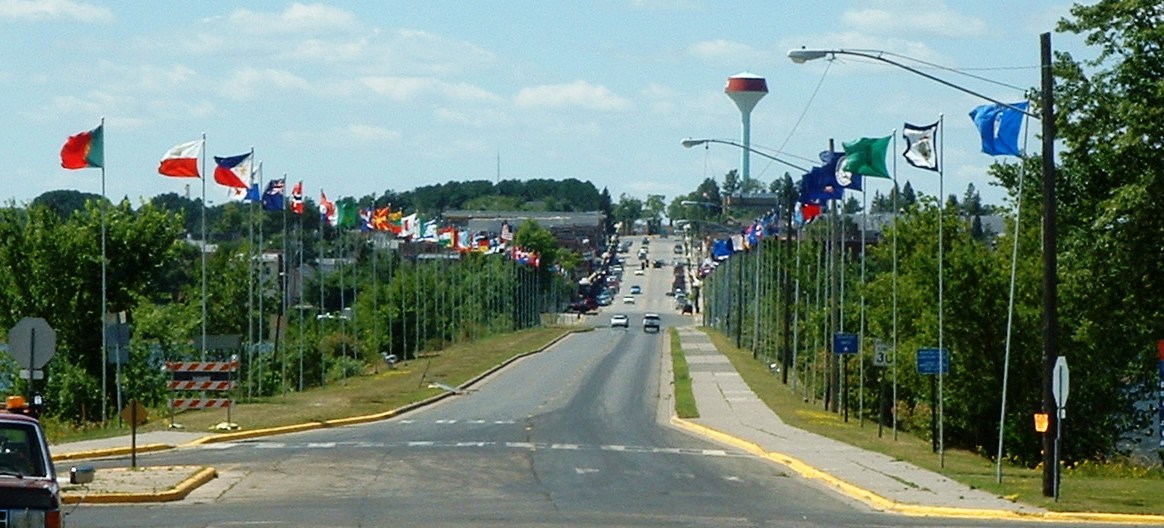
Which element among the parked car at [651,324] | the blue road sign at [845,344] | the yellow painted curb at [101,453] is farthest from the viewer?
the parked car at [651,324]

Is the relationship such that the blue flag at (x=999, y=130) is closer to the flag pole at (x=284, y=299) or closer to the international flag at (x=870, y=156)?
the international flag at (x=870, y=156)

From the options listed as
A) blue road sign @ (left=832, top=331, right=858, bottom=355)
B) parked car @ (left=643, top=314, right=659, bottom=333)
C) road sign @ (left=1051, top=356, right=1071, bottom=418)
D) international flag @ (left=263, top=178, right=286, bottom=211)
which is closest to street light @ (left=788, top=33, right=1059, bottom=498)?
road sign @ (left=1051, top=356, right=1071, bottom=418)

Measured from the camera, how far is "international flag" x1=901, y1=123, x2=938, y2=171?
3472 cm

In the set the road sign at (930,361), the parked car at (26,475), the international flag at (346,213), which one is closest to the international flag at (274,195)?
the international flag at (346,213)

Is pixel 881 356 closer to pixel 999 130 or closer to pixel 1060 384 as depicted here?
pixel 999 130

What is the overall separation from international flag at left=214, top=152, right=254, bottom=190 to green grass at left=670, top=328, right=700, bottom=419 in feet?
51.2

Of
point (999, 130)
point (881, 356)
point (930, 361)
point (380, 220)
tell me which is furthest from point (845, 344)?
point (380, 220)

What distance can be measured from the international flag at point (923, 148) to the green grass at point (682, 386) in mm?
20180

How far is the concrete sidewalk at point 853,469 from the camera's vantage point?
2522cm

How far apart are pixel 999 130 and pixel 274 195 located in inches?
1325

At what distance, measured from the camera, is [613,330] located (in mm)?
155000

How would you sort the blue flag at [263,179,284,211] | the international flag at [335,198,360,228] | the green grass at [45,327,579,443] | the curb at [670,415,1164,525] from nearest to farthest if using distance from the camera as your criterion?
the curb at [670,415,1164,525], the green grass at [45,327,579,443], the blue flag at [263,179,284,211], the international flag at [335,198,360,228]

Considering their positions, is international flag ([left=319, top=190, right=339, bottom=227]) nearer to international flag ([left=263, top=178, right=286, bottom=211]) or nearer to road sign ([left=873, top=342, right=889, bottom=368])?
international flag ([left=263, top=178, right=286, bottom=211])

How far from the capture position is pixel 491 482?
2927 centimetres
